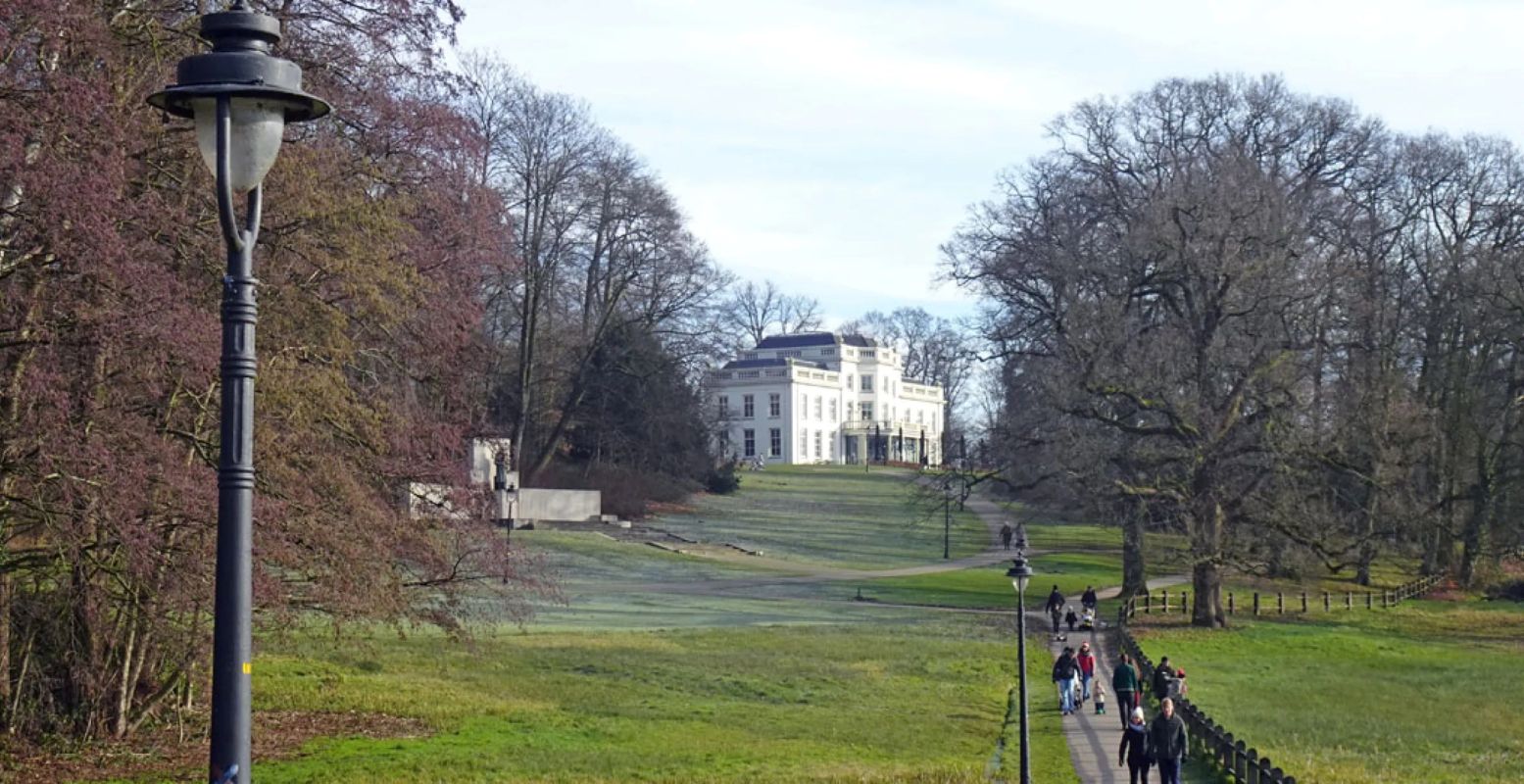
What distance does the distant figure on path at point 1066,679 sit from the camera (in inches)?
1163

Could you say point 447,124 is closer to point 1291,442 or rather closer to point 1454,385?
point 1291,442

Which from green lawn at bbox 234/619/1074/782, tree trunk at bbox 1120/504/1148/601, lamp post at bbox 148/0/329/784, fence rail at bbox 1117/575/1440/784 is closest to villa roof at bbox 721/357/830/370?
tree trunk at bbox 1120/504/1148/601

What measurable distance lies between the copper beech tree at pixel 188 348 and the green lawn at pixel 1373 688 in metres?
13.5

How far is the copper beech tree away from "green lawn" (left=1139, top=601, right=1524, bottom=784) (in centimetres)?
1353

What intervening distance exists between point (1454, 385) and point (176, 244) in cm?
4994

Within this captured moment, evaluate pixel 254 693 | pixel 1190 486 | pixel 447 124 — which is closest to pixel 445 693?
pixel 254 693

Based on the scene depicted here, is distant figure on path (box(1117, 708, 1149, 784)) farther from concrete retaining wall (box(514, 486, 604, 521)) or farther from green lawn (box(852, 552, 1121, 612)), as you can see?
concrete retaining wall (box(514, 486, 604, 521))

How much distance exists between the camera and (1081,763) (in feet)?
79.7

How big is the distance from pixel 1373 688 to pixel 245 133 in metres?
32.1

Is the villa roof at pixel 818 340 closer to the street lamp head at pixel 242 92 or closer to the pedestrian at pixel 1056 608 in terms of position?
the pedestrian at pixel 1056 608

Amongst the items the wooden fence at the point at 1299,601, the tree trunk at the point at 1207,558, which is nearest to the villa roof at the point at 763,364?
the wooden fence at the point at 1299,601

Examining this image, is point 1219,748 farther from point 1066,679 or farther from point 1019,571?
point 1066,679

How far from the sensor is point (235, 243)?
23.0 ft

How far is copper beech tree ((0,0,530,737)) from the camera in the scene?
17.0 m
